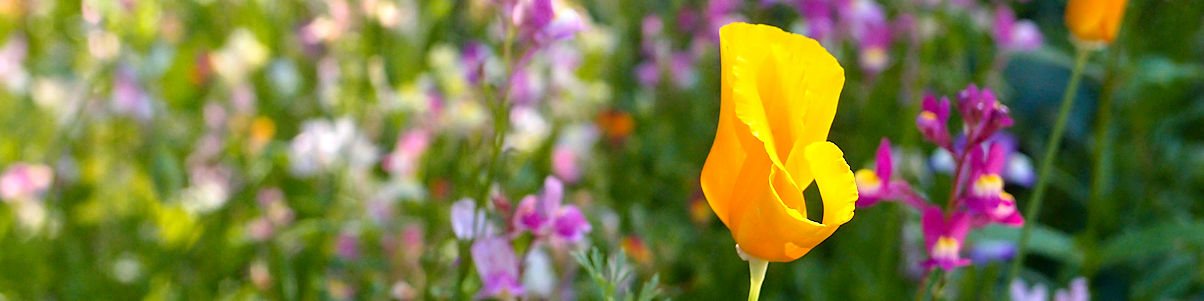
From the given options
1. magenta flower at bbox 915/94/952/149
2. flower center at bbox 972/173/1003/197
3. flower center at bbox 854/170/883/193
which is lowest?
flower center at bbox 972/173/1003/197

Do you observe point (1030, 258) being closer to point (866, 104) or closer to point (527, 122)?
point (866, 104)

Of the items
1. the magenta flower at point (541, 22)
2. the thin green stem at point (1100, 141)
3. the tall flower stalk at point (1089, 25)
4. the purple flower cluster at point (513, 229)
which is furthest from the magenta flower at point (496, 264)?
the thin green stem at point (1100, 141)

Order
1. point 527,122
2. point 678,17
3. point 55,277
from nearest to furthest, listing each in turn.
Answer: point 55,277
point 527,122
point 678,17

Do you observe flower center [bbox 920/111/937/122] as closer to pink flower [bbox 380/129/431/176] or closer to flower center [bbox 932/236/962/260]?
flower center [bbox 932/236/962/260]

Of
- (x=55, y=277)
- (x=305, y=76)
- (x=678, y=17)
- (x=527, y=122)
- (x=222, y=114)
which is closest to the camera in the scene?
(x=55, y=277)

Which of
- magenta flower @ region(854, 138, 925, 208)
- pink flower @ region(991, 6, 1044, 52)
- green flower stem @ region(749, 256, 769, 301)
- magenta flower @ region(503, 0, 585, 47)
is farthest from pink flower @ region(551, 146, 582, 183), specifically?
green flower stem @ region(749, 256, 769, 301)

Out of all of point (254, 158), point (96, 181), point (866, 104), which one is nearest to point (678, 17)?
point (866, 104)

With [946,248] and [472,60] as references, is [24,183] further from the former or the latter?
[946,248]
